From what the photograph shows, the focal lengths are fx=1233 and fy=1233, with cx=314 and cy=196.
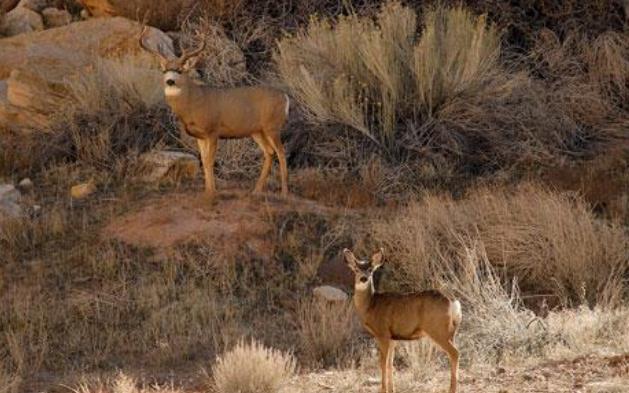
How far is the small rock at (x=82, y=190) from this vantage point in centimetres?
1534

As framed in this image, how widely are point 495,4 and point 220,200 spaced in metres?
8.71

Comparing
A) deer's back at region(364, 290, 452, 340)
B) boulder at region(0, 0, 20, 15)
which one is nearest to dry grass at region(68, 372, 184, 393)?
deer's back at region(364, 290, 452, 340)

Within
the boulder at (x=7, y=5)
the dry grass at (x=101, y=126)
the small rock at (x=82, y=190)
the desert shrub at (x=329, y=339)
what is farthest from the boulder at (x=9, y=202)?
the boulder at (x=7, y=5)

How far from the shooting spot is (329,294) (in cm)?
1241

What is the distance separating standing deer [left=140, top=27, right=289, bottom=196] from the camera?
12641mm

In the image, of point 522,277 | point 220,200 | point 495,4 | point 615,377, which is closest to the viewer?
point 615,377

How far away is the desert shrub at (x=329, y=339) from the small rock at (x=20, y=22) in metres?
13.2

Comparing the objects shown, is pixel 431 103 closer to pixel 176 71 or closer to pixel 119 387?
pixel 176 71

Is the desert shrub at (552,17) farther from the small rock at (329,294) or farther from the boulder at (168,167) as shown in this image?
the small rock at (329,294)

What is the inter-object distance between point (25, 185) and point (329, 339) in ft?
22.3

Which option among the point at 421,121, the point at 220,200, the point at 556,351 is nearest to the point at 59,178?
the point at 220,200

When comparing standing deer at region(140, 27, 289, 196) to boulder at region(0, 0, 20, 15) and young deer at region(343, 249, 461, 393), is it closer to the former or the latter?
young deer at region(343, 249, 461, 393)

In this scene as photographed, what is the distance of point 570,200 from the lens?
1456 centimetres

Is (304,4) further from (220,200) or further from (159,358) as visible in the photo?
(159,358)
